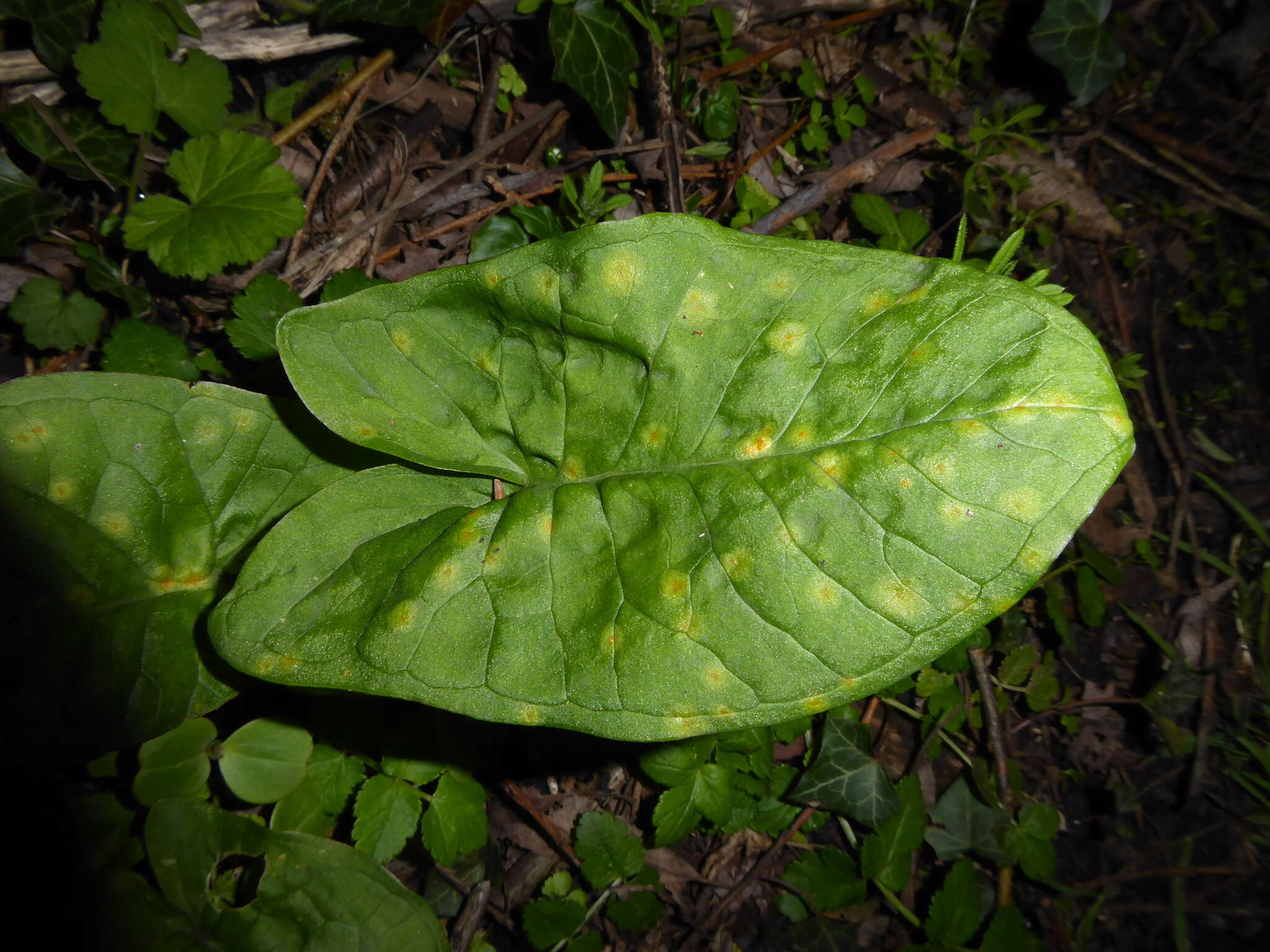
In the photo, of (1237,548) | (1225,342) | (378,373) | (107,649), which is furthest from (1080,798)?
(107,649)

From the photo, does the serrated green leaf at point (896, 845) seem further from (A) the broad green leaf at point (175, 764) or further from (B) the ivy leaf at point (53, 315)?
(B) the ivy leaf at point (53, 315)

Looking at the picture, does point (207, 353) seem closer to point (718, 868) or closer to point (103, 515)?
point (103, 515)

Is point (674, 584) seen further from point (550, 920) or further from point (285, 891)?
point (550, 920)

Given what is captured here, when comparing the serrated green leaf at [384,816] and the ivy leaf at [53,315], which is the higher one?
the ivy leaf at [53,315]

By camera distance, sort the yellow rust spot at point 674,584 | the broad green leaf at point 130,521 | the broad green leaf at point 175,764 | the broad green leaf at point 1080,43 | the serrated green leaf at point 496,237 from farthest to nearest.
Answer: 1. the broad green leaf at point 1080,43
2. the serrated green leaf at point 496,237
3. the broad green leaf at point 175,764
4. the broad green leaf at point 130,521
5. the yellow rust spot at point 674,584

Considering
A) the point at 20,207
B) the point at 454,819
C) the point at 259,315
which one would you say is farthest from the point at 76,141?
the point at 454,819

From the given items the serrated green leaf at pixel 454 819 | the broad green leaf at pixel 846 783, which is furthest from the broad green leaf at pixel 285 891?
the broad green leaf at pixel 846 783

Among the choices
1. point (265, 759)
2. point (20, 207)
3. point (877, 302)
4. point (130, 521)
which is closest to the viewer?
point (877, 302)
